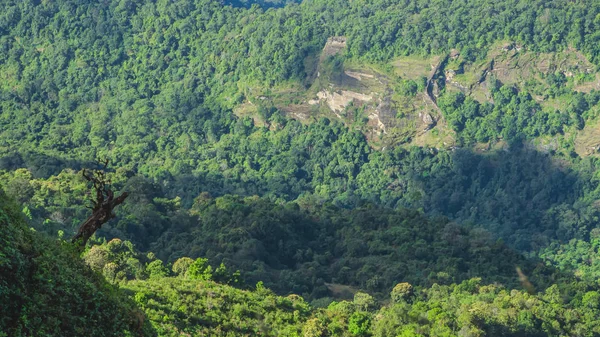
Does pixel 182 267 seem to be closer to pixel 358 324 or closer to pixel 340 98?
pixel 358 324

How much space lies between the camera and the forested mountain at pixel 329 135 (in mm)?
49906

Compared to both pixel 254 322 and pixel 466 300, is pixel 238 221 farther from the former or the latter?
pixel 254 322

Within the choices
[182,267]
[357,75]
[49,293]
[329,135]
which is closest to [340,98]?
[357,75]

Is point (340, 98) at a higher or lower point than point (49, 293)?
lower

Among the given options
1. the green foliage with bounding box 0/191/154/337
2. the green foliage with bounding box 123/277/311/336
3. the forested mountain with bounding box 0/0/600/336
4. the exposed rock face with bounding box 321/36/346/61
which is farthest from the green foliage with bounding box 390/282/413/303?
the exposed rock face with bounding box 321/36/346/61

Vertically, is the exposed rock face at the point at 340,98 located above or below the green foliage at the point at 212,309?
below

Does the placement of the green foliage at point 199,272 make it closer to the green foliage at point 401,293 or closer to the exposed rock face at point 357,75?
the green foliage at point 401,293

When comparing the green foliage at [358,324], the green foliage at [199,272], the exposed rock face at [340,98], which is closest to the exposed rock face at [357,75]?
the exposed rock face at [340,98]

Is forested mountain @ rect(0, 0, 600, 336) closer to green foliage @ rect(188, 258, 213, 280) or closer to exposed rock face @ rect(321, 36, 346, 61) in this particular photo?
exposed rock face @ rect(321, 36, 346, 61)

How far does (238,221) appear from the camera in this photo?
2031 inches

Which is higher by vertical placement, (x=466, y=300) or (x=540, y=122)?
(x=466, y=300)

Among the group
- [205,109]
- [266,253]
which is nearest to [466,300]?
[266,253]

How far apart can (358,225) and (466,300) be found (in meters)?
14.7

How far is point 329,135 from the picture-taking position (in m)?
82.6
